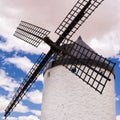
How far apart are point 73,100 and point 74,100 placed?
0.05 m

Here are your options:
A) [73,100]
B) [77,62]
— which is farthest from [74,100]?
[77,62]

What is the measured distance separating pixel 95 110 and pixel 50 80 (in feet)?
9.33

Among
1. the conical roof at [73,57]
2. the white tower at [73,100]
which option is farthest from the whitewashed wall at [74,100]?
the conical roof at [73,57]

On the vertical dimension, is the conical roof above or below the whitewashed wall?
above

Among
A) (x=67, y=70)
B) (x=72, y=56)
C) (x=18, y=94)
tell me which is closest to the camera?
(x=72, y=56)

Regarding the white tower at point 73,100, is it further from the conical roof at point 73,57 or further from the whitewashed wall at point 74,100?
the conical roof at point 73,57

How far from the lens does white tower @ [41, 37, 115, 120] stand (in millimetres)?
15578

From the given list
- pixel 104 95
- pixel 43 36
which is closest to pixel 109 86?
pixel 104 95

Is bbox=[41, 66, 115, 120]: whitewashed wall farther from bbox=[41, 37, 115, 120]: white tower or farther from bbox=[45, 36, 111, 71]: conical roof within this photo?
bbox=[45, 36, 111, 71]: conical roof

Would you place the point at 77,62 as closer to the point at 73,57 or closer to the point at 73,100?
the point at 73,57

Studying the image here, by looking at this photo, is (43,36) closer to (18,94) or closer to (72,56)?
(72,56)

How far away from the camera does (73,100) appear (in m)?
15.7

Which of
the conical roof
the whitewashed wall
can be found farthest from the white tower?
the conical roof

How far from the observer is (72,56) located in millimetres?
15164
